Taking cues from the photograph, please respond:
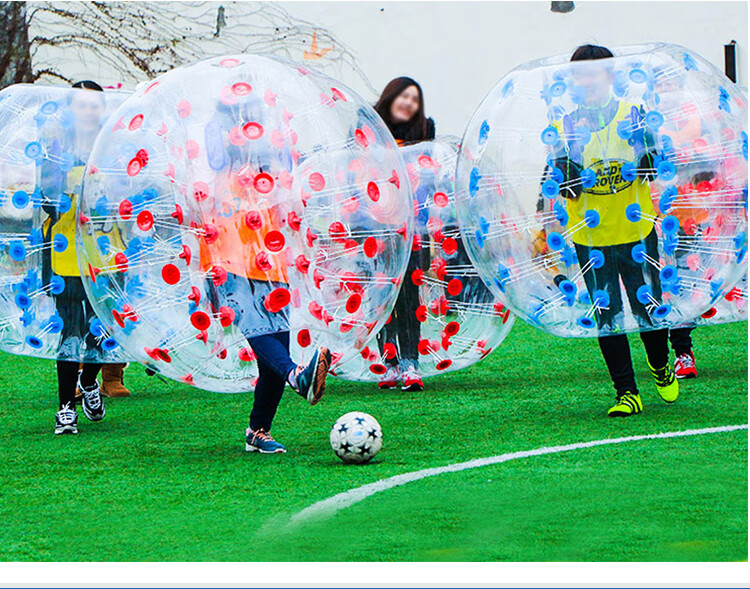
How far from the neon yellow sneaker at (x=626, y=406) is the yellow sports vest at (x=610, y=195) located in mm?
1376

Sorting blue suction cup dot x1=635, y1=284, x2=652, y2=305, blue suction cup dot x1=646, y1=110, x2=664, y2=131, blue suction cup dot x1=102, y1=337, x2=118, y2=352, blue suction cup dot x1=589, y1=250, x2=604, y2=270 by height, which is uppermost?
blue suction cup dot x1=646, y1=110, x2=664, y2=131

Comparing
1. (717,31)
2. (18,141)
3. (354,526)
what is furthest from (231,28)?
(354,526)

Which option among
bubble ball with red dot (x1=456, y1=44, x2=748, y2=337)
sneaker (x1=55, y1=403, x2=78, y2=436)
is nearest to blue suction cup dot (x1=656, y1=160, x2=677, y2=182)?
bubble ball with red dot (x1=456, y1=44, x2=748, y2=337)

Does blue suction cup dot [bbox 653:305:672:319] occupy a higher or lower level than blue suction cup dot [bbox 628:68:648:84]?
lower

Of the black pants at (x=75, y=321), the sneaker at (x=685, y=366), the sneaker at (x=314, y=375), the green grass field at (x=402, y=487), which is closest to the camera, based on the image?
the green grass field at (x=402, y=487)

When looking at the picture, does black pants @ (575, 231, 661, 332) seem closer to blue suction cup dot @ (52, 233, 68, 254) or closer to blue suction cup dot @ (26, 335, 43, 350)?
blue suction cup dot @ (52, 233, 68, 254)

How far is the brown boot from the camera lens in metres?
7.89

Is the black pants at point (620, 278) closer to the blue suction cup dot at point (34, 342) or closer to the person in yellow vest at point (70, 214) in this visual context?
the person in yellow vest at point (70, 214)

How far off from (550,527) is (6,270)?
3162 millimetres

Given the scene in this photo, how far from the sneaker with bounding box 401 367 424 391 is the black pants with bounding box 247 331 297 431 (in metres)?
1.79

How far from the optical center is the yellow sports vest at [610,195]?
4902 millimetres

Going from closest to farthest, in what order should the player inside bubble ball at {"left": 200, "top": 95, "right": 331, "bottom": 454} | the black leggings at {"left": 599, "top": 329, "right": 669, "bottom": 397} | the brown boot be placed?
the player inside bubble ball at {"left": 200, "top": 95, "right": 331, "bottom": 454} → the black leggings at {"left": 599, "top": 329, "right": 669, "bottom": 397} → the brown boot

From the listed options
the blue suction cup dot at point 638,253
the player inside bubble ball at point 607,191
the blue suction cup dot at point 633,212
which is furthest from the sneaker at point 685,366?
the blue suction cup dot at point 633,212

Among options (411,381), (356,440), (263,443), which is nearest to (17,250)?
(263,443)
